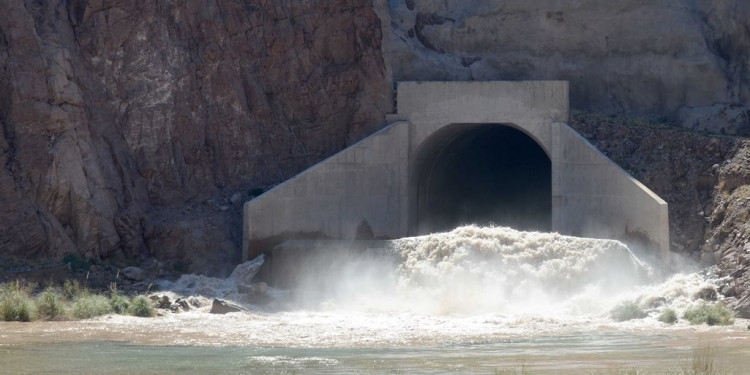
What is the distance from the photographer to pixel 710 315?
2570 cm

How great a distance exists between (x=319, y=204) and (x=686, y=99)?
33.8ft

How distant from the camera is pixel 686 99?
35312mm

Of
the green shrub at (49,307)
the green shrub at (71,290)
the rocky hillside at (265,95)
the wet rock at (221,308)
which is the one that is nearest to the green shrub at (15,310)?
the green shrub at (49,307)

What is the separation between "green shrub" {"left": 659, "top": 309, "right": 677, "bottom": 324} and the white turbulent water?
26 centimetres

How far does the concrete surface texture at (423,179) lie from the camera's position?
31.5 metres

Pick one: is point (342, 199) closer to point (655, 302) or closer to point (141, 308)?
point (141, 308)

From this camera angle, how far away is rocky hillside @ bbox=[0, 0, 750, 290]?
30359 mm

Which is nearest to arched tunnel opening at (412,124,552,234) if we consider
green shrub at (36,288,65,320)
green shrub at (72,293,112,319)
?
green shrub at (72,293,112,319)

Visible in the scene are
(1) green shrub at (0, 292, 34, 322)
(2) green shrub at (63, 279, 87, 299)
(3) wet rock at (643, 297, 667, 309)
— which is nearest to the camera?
(1) green shrub at (0, 292, 34, 322)

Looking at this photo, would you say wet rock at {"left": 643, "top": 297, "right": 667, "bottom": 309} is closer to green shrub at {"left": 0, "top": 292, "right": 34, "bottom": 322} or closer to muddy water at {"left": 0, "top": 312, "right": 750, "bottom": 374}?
muddy water at {"left": 0, "top": 312, "right": 750, "bottom": 374}

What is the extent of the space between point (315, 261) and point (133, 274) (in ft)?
13.7

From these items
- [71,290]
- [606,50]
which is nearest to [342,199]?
[71,290]

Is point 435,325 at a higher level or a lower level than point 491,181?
lower

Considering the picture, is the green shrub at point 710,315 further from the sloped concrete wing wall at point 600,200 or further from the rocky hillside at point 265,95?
the sloped concrete wing wall at point 600,200
